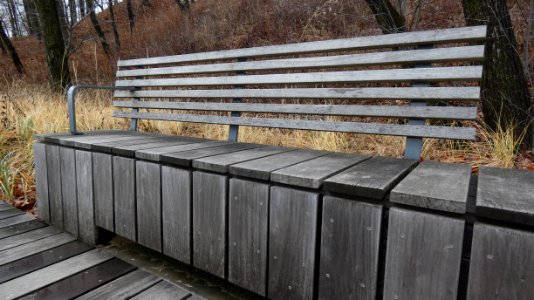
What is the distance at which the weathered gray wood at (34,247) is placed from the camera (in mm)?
1596

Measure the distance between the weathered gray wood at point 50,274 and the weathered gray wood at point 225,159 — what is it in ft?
2.62

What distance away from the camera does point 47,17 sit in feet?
16.2

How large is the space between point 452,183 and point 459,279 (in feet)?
0.81

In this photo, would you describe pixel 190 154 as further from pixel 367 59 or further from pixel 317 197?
pixel 367 59

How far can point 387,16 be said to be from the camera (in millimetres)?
3611

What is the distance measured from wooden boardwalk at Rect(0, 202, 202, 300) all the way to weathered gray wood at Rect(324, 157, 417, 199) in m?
0.77

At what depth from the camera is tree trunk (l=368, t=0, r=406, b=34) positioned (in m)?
3.50

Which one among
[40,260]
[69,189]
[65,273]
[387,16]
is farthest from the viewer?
[387,16]

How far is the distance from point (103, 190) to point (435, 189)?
A: 147 centimetres

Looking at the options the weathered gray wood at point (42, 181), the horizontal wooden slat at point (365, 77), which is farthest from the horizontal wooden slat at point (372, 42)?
the weathered gray wood at point (42, 181)

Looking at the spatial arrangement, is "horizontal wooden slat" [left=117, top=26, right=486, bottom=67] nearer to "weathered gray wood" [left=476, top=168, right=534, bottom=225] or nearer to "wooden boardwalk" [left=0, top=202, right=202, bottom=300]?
"weathered gray wood" [left=476, top=168, right=534, bottom=225]

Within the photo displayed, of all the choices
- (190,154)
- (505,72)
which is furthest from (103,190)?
(505,72)

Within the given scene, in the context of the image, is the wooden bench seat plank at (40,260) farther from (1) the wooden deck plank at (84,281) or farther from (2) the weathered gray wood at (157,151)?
(2) the weathered gray wood at (157,151)

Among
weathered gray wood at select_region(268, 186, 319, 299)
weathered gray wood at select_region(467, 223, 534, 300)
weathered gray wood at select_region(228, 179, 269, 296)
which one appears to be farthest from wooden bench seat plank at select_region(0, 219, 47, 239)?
weathered gray wood at select_region(467, 223, 534, 300)
